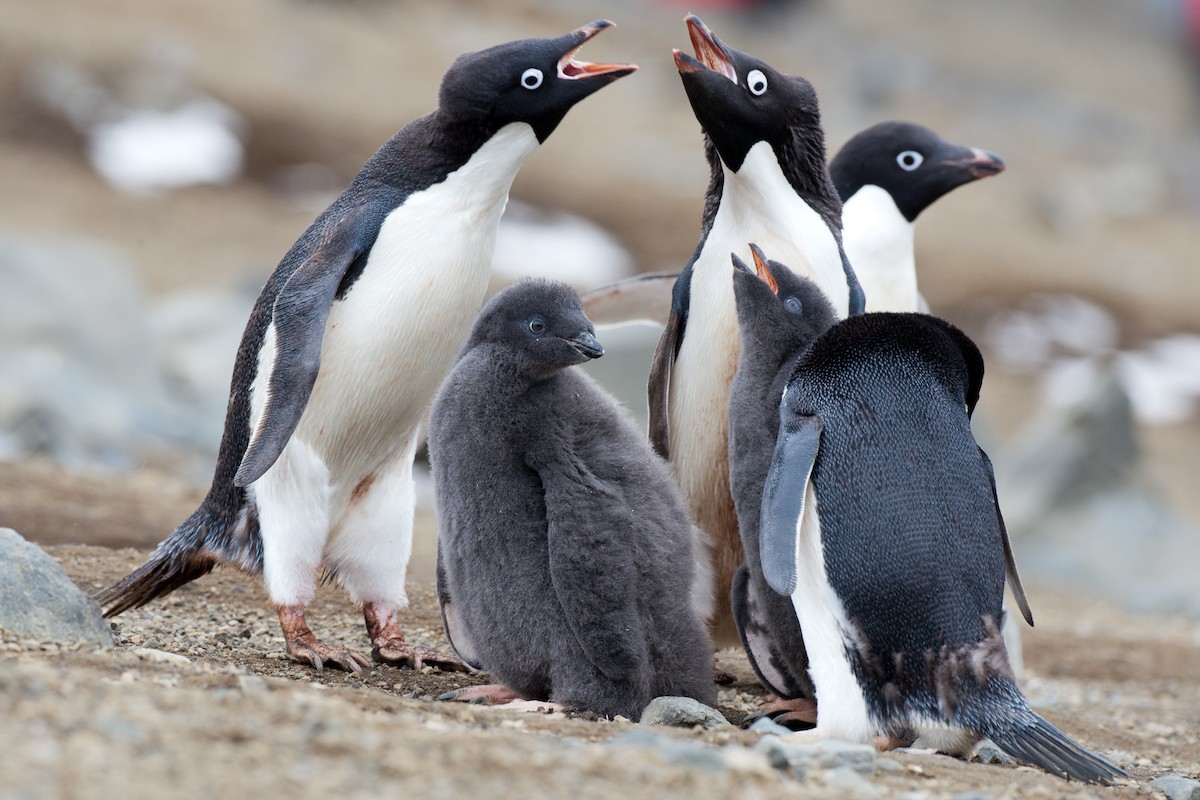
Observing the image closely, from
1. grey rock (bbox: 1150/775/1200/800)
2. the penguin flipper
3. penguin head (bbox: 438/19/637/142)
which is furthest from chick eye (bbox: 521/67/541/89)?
grey rock (bbox: 1150/775/1200/800)

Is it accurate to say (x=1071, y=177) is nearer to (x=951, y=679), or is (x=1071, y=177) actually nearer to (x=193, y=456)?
(x=193, y=456)

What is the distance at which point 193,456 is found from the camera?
338 inches

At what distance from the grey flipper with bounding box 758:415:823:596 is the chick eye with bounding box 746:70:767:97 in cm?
134

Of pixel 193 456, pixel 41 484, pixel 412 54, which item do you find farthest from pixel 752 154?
pixel 412 54

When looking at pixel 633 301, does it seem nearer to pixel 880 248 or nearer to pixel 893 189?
pixel 880 248

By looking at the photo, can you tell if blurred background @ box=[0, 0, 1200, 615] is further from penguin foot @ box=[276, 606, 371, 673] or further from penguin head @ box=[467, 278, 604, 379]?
penguin head @ box=[467, 278, 604, 379]

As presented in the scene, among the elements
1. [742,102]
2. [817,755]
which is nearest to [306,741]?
[817,755]

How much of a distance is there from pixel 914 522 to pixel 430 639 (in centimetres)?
184

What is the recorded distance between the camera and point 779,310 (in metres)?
4.00

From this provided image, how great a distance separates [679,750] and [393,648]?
5.91 feet

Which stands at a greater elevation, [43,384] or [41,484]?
[43,384]

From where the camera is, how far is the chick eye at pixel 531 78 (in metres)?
4.42

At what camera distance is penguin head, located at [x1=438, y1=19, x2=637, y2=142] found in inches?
173

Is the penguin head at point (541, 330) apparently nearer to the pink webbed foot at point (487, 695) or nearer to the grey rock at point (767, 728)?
the pink webbed foot at point (487, 695)
